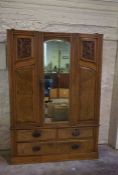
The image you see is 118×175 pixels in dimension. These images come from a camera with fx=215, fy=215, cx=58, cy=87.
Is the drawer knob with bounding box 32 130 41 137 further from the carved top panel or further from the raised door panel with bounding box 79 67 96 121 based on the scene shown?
the carved top panel

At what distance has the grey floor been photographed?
277 centimetres

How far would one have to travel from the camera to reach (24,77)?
278 centimetres

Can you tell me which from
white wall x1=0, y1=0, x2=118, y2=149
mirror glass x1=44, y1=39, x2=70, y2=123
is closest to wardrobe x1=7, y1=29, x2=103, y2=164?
mirror glass x1=44, y1=39, x2=70, y2=123

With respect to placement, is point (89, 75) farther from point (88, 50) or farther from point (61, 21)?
point (61, 21)

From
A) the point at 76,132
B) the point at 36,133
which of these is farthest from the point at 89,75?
the point at 36,133

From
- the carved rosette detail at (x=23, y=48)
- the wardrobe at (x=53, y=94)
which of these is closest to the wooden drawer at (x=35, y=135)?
the wardrobe at (x=53, y=94)

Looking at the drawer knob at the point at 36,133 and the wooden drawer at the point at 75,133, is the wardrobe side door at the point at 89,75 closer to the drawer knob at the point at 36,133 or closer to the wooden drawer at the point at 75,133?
the wooden drawer at the point at 75,133

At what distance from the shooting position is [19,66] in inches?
108

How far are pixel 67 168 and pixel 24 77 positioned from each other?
1334mm

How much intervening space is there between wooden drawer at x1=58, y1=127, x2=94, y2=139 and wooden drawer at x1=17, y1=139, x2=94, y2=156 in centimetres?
9

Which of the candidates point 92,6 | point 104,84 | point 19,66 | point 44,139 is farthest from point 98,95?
point 92,6

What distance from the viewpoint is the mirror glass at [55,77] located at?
2816mm

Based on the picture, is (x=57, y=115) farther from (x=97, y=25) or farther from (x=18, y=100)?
(x=97, y=25)

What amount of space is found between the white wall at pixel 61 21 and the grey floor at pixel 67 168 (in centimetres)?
58
